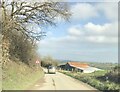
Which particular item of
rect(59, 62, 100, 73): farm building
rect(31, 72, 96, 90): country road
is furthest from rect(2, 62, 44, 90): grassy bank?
rect(59, 62, 100, 73): farm building

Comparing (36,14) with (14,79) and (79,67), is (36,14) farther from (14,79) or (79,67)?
(79,67)

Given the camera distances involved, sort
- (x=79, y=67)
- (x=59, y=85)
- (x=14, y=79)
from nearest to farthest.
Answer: (x=14, y=79) < (x=59, y=85) < (x=79, y=67)

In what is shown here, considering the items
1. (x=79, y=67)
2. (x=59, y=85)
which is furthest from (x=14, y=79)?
(x=79, y=67)

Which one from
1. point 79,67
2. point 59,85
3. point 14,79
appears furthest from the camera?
point 79,67

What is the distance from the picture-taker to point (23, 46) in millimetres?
40062

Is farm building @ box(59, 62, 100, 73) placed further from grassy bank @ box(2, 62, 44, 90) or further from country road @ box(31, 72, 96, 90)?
grassy bank @ box(2, 62, 44, 90)

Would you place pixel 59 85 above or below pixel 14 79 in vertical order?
below

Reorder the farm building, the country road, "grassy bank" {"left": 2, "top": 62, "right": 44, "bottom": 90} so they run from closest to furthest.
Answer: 1. "grassy bank" {"left": 2, "top": 62, "right": 44, "bottom": 90}
2. the country road
3. the farm building

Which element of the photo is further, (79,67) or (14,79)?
(79,67)

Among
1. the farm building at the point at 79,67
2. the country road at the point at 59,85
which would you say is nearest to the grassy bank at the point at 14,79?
the country road at the point at 59,85

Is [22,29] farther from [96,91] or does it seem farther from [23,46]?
[96,91]

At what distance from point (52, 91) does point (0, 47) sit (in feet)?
15.8

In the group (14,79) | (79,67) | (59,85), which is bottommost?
(79,67)

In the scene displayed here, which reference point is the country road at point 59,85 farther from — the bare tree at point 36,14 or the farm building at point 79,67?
the farm building at point 79,67
